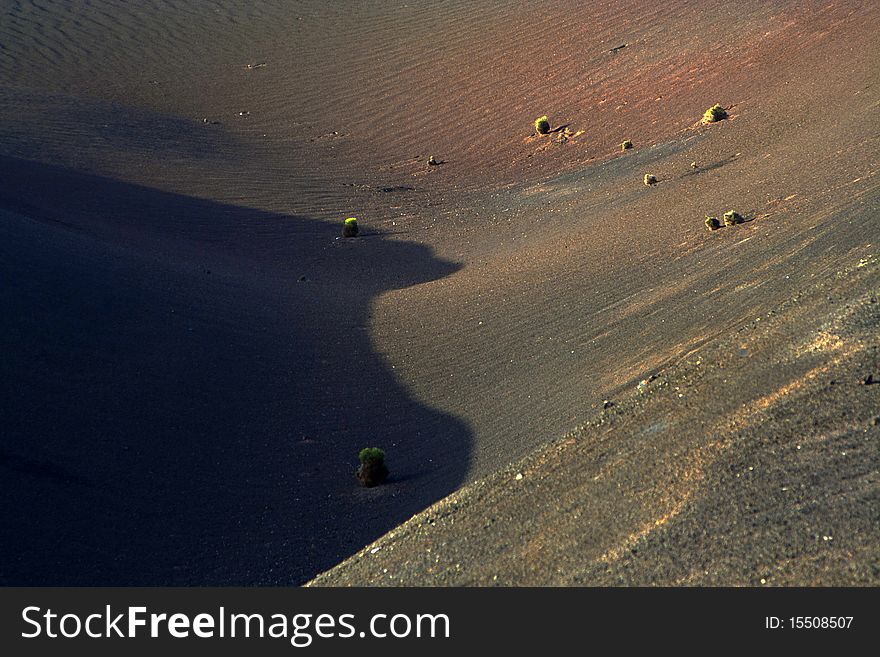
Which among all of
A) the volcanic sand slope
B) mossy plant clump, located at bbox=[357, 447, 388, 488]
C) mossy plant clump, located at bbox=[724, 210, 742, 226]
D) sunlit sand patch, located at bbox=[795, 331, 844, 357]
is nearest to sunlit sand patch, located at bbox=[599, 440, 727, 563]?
the volcanic sand slope

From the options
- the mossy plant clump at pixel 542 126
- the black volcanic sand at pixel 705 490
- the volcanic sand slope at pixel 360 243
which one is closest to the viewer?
the black volcanic sand at pixel 705 490

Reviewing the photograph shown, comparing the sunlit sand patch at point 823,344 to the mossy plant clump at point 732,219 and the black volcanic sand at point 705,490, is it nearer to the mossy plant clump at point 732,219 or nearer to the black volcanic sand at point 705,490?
the black volcanic sand at point 705,490

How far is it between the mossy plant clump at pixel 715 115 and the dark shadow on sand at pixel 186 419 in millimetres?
12057

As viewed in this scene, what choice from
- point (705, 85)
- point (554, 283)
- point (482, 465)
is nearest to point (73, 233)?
point (554, 283)

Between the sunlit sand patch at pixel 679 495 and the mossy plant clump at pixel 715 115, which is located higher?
the mossy plant clump at pixel 715 115

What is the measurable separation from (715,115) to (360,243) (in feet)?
40.8

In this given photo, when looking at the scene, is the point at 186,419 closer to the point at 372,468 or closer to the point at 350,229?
the point at 372,468

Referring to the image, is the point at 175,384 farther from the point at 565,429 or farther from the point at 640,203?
the point at 640,203

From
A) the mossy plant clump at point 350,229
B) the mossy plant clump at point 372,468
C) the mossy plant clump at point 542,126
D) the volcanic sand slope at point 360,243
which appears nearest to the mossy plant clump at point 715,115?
the volcanic sand slope at point 360,243

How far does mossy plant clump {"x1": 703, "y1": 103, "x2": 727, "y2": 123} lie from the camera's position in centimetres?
2950

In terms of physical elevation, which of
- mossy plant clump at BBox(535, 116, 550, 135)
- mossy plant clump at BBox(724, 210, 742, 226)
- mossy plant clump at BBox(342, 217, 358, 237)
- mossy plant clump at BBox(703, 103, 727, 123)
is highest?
mossy plant clump at BBox(535, 116, 550, 135)

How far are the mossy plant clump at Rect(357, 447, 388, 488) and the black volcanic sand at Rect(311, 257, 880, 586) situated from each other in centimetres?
220

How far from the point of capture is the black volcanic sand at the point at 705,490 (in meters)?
7.49

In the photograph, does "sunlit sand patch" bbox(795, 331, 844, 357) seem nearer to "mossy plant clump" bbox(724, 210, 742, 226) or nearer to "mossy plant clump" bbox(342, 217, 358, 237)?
"mossy plant clump" bbox(724, 210, 742, 226)
